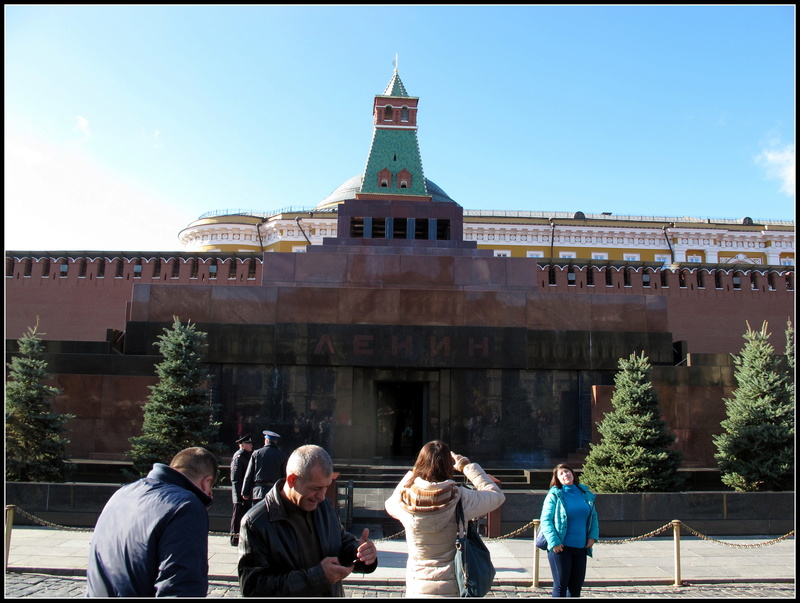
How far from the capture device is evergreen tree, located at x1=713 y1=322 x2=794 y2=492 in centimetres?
1023

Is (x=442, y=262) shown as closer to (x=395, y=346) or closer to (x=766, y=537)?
(x=395, y=346)

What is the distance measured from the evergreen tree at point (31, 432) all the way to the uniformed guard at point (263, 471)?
4.89 m

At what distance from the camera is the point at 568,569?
16.4 feet

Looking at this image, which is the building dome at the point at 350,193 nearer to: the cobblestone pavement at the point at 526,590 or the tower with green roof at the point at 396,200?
the tower with green roof at the point at 396,200

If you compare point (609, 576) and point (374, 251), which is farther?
point (374, 251)

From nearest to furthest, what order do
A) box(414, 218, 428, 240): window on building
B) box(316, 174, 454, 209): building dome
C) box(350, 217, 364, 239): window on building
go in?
box(414, 218, 428, 240): window on building → box(350, 217, 364, 239): window on building → box(316, 174, 454, 209): building dome

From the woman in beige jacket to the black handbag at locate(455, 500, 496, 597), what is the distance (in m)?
0.03

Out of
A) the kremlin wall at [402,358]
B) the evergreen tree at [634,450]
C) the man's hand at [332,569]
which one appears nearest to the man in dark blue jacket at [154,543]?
the man's hand at [332,569]

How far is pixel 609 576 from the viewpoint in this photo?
701 centimetres

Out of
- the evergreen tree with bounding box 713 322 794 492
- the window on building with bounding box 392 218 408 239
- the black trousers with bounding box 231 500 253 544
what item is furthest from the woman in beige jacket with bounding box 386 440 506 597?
the window on building with bounding box 392 218 408 239

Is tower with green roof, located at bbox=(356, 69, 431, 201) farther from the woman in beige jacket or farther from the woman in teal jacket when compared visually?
the woman in beige jacket

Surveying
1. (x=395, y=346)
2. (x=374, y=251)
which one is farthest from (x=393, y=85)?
(x=395, y=346)

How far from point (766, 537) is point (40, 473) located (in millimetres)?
11087

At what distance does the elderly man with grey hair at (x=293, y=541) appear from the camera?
8.77ft
